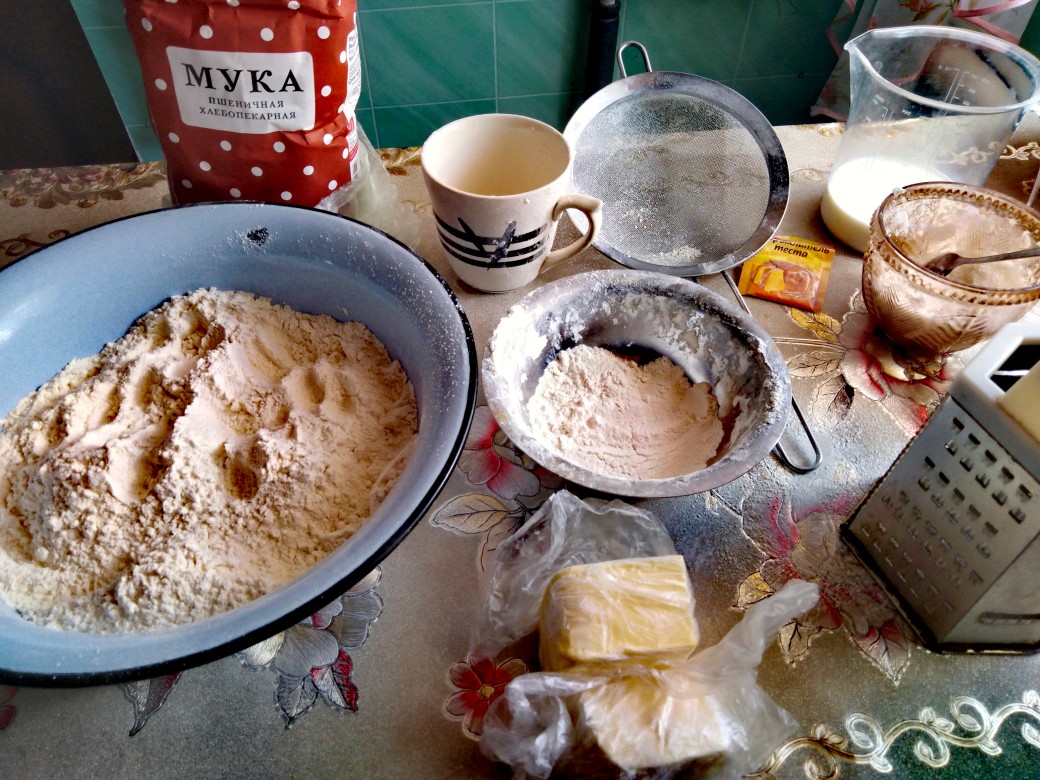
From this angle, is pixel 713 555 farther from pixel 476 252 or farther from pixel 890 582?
pixel 476 252

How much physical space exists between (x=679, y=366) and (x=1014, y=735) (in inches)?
15.0

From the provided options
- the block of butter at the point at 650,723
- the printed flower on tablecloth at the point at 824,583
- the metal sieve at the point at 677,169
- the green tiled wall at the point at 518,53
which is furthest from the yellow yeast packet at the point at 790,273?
the green tiled wall at the point at 518,53

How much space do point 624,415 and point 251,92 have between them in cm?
49

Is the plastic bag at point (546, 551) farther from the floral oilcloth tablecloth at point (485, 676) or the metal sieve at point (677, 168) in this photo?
the metal sieve at point (677, 168)

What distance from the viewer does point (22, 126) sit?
5.12 feet

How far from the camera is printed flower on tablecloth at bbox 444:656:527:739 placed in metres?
0.48

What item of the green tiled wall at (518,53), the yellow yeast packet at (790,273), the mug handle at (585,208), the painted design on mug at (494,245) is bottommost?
the green tiled wall at (518,53)

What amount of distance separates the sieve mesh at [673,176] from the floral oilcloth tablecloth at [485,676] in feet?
0.89

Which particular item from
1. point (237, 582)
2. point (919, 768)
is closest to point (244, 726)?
point (237, 582)

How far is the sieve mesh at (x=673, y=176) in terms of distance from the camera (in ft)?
2.67

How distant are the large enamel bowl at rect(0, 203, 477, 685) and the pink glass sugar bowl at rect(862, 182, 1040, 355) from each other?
1.36ft

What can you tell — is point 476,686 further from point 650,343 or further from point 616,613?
point 650,343

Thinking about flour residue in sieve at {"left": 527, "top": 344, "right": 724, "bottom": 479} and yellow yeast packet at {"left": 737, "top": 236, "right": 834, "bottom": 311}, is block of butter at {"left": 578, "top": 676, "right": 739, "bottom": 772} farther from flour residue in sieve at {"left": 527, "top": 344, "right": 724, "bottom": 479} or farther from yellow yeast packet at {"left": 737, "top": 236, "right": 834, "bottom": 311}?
yellow yeast packet at {"left": 737, "top": 236, "right": 834, "bottom": 311}

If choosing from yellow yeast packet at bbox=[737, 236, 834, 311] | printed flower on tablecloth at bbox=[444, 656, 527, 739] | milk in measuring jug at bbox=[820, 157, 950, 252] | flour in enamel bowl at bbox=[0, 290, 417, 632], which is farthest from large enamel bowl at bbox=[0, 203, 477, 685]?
milk in measuring jug at bbox=[820, 157, 950, 252]
